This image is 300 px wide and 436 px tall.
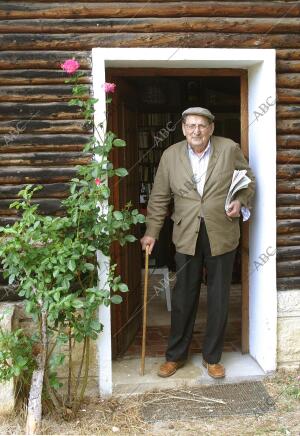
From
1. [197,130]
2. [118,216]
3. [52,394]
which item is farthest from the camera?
[197,130]

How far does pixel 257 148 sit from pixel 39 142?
1.64m

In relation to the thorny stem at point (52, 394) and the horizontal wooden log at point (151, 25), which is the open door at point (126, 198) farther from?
the thorny stem at point (52, 394)

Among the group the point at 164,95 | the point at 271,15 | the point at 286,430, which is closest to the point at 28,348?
the point at 286,430

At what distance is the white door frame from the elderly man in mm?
168

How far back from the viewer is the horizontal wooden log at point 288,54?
13.9 ft

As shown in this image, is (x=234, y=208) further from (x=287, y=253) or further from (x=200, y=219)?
(x=287, y=253)

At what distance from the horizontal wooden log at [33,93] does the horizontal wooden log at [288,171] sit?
1543 millimetres

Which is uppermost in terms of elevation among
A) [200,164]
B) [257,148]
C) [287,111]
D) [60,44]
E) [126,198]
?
[60,44]

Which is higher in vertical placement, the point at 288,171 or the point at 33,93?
the point at 33,93

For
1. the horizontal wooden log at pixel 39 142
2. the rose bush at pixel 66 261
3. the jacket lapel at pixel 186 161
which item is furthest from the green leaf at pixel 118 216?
the jacket lapel at pixel 186 161

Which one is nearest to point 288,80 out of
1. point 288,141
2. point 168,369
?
point 288,141

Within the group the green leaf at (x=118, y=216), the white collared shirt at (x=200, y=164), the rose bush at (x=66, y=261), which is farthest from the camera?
the white collared shirt at (x=200, y=164)

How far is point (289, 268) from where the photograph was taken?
4.41 m

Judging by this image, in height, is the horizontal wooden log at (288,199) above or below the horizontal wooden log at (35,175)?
below
